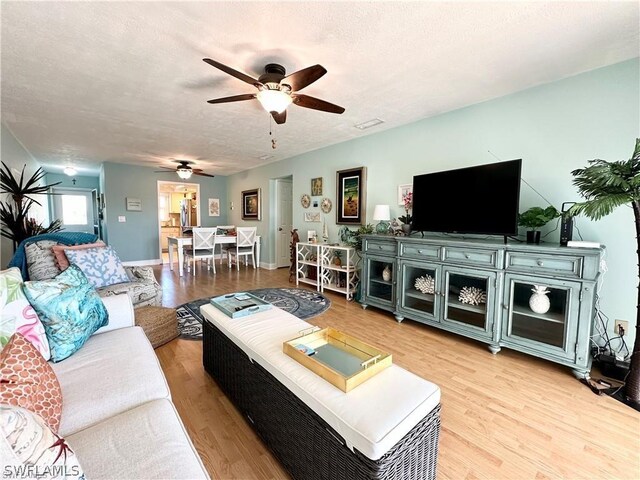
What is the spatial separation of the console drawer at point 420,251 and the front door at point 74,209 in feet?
31.6

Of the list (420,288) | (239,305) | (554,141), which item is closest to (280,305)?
(239,305)

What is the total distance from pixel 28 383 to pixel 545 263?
3028 millimetres

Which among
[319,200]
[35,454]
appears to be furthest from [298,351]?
[319,200]

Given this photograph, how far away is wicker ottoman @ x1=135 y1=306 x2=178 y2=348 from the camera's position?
2326 millimetres

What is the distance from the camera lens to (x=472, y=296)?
102 inches

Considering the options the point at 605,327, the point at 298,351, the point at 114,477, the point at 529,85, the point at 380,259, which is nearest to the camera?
the point at 114,477

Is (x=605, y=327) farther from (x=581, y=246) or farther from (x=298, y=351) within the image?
(x=298, y=351)

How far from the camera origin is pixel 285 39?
1.85 m

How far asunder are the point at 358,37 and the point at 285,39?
0.50 meters

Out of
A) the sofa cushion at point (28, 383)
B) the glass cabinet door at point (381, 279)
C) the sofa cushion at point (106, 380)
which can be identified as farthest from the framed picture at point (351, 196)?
the sofa cushion at point (28, 383)

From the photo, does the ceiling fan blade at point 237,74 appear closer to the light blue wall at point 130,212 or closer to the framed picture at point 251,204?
the framed picture at point 251,204

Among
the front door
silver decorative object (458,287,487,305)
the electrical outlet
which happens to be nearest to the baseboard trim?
the front door

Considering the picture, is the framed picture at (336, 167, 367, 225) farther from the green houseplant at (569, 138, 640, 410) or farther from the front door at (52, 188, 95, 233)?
the front door at (52, 188, 95, 233)

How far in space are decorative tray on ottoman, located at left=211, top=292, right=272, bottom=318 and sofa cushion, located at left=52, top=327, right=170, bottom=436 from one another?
486mm
